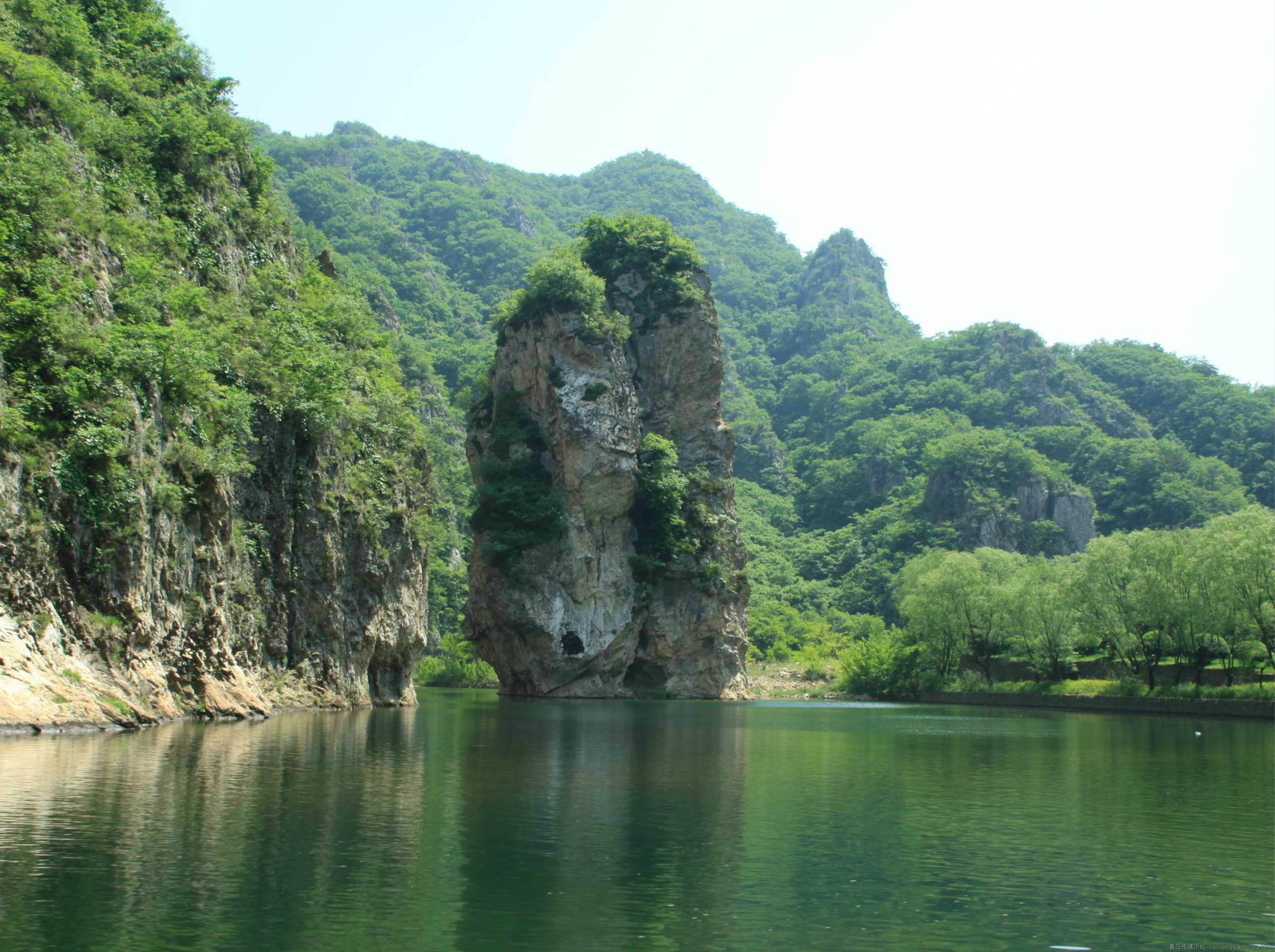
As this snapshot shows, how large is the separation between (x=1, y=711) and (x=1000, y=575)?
82346 millimetres

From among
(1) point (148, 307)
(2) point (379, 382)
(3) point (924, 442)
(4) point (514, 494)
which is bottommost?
(4) point (514, 494)

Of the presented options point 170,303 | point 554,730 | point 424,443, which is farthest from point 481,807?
point 424,443

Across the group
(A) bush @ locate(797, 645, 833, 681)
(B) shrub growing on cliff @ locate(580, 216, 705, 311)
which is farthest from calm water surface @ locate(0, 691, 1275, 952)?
(A) bush @ locate(797, 645, 833, 681)

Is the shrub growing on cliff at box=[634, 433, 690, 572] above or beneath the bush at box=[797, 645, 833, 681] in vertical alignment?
above

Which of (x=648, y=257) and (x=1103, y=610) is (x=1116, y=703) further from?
(x=648, y=257)

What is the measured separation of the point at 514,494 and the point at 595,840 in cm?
6878

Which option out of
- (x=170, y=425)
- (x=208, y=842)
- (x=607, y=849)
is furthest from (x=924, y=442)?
(x=208, y=842)

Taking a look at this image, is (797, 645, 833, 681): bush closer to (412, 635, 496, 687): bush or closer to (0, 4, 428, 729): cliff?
(412, 635, 496, 687): bush

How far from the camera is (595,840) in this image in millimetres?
18391

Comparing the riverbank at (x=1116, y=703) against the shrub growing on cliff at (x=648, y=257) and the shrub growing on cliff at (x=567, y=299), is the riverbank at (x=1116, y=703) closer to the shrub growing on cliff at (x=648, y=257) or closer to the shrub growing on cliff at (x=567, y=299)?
the shrub growing on cliff at (x=567, y=299)

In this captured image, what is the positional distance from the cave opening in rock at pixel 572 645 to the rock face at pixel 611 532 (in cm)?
9

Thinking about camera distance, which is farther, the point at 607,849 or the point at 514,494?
the point at 514,494

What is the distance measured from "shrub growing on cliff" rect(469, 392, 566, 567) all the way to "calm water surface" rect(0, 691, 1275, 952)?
171ft

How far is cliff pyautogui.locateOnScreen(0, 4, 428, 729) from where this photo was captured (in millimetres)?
33188
